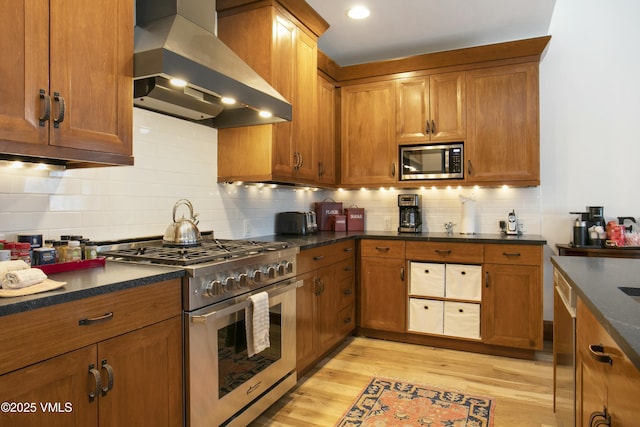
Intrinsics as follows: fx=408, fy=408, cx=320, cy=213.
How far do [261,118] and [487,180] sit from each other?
2059 mm

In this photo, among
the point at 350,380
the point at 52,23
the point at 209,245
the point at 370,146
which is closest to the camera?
the point at 52,23

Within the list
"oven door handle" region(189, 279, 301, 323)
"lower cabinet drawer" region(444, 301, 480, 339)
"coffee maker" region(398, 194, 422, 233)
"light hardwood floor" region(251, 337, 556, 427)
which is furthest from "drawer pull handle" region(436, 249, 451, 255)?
"oven door handle" region(189, 279, 301, 323)

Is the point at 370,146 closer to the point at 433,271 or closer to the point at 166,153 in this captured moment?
the point at 433,271

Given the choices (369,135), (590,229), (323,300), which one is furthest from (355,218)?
(590,229)

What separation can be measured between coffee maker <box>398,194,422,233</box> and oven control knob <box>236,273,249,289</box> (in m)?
2.19

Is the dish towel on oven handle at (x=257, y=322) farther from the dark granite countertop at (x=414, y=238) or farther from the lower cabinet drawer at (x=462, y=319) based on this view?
the lower cabinet drawer at (x=462, y=319)

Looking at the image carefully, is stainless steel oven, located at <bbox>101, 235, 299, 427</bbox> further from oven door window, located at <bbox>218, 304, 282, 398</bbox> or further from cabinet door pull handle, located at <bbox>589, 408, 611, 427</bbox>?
cabinet door pull handle, located at <bbox>589, 408, 611, 427</bbox>

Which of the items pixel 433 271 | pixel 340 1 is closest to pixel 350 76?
pixel 340 1

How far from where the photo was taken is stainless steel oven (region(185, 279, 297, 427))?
1.72 m

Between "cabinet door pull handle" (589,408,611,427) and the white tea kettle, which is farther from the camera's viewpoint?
the white tea kettle

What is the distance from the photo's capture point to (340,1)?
2906 millimetres

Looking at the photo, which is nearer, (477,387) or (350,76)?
(477,387)

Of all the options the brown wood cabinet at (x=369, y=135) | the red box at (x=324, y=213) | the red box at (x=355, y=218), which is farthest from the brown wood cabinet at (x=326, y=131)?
the red box at (x=355, y=218)

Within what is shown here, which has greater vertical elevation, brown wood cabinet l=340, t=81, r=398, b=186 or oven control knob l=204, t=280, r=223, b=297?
brown wood cabinet l=340, t=81, r=398, b=186
